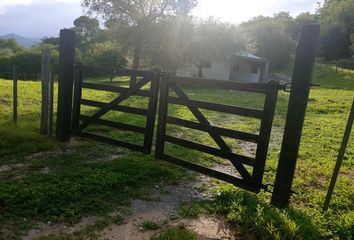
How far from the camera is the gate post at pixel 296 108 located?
4512 millimetres

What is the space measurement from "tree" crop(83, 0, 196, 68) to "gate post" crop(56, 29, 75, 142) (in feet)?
74.2

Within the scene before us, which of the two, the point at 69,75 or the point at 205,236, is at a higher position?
the point at 69,75

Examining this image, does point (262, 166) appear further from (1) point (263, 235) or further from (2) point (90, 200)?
(2) point (90, 200)

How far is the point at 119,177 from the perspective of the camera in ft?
17.7

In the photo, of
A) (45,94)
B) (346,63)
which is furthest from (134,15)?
(346,63)

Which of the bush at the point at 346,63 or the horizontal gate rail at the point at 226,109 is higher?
the bush at the point at 346,63

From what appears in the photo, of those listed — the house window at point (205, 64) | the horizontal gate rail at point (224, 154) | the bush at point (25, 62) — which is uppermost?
the house window at point (205, 64)

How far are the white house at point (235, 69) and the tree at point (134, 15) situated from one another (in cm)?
535

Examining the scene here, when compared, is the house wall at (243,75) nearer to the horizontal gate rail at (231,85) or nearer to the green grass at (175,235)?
the horizontal gate rail at (231,85)

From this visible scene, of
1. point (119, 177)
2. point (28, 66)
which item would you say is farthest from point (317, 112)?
point (28, 66)

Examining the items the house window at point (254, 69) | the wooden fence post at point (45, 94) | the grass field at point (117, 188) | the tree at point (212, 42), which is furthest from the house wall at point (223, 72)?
the grass field at point (117, 188)

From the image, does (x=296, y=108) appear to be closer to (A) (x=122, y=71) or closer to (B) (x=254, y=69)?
A: (A) (x=122, y=71)

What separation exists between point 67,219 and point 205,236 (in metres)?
1.75

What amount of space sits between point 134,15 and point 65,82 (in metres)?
25.0
